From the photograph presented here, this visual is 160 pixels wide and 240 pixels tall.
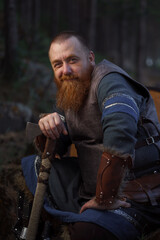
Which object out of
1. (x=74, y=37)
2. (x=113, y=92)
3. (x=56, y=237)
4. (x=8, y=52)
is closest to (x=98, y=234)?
(x=56, y=237)

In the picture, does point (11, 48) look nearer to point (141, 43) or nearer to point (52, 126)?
point (52, 126)

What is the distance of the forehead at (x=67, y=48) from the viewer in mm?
2389

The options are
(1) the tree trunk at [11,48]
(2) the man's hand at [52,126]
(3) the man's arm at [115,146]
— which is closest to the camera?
(3) the man's arm at [115,146]

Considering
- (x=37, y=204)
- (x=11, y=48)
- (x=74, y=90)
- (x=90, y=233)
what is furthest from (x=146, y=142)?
(x=11, y=48)

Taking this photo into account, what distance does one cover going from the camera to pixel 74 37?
8.01ft

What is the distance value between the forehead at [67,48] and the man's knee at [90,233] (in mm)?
1259

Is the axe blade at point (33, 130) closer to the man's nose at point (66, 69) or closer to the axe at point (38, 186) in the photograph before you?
the axe at point (38, 186)

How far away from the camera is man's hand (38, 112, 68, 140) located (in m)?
2.18

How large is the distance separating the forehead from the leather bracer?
35.0 inches

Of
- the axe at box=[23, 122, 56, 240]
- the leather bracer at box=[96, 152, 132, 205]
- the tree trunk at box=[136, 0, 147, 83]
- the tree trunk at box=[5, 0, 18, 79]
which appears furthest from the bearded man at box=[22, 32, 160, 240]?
the tree trunk at box=[136, 0, 147, 83]

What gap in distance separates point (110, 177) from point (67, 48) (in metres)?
1.07

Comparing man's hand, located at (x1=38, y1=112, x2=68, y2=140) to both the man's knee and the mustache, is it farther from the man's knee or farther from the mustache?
the man's knee

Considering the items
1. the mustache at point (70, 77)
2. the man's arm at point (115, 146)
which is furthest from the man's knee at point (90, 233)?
the mustache at point (70, 77)

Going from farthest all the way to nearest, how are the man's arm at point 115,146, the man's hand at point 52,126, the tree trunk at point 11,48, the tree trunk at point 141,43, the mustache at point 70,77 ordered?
the tree trunk at point 141,43 < the tree trunk at point 11,48 < the mustache at point 70,77 < the man's hand at point 52,126 < the man's arm at point 115,146
